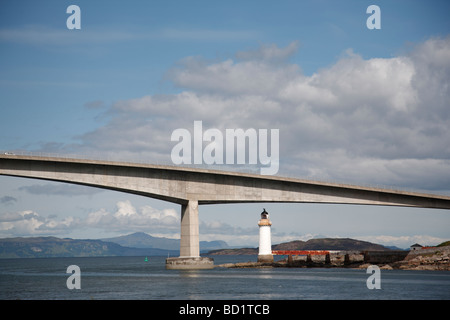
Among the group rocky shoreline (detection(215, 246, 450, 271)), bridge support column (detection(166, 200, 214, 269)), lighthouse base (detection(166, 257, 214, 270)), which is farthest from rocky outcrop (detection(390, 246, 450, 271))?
bridge support column (detection(166, 200, 214, 269))

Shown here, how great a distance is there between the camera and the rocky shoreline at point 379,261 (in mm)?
90625

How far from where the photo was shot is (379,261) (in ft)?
328

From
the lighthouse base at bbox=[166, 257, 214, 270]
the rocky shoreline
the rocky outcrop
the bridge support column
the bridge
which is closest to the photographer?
the bridge

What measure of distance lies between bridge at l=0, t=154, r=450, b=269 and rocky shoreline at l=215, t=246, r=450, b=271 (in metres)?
9.47

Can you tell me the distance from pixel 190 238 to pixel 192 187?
6498mm

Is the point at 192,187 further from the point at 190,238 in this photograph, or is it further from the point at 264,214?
the point at 264,214

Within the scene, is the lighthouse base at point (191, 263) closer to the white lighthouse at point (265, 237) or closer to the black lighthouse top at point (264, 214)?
the white lighthouse at point (265, 237)

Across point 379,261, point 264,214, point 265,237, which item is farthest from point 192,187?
point 379,261

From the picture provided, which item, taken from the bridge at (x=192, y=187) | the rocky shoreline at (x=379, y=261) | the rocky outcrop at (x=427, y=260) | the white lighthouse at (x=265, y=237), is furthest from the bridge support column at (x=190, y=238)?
the rocky outcrop at (x=427, y=260)

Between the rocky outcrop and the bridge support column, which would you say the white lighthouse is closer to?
the bridge support column

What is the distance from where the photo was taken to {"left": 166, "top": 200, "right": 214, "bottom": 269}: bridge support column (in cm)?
7756
